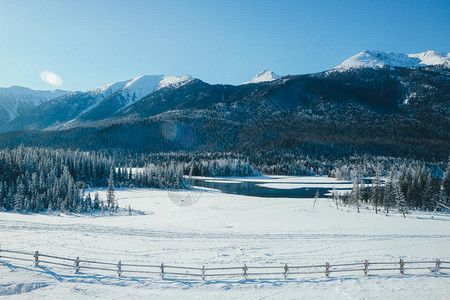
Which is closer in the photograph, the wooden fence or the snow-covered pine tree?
the wooden fence

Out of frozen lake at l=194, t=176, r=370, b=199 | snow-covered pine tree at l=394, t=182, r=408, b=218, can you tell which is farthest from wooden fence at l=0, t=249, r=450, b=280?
frozen lake at l=194, t=176, r=370, b=199

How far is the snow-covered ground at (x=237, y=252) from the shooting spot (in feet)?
60.0

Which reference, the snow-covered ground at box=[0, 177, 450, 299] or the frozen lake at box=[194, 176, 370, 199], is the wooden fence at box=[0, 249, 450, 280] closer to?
the snow-covered ground at box=[0, 177, 450, 299]

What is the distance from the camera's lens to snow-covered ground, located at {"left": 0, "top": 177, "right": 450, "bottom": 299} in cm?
1828

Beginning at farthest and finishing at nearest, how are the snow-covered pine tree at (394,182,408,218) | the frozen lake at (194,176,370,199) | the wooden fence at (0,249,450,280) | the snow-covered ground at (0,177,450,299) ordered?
the frozen lake at (194,176,370,199) < the snow-covered pine tree at (394,182,408,218) < the wooden fence at (0,249,450,280) < the snow-covered ground at (0,177,450,299)

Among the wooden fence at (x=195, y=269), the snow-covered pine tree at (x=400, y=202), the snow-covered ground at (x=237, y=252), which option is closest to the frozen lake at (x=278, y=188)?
the snow-covered pine tree at (x=400, y=202)

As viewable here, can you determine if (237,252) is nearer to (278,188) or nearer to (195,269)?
(195,269)

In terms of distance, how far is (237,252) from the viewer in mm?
27781

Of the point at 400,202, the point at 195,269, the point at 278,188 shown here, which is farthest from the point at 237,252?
the point at 278,188

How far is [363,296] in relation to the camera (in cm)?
1845

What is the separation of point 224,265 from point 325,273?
27.0 feet

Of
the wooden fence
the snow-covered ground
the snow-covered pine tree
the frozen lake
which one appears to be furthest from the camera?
the frozen lake

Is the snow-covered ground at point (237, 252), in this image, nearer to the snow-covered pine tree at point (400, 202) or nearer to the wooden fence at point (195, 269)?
the wooden fence at point (195, 269)

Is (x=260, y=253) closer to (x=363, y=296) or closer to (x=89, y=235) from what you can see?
(x=363, y=296)
